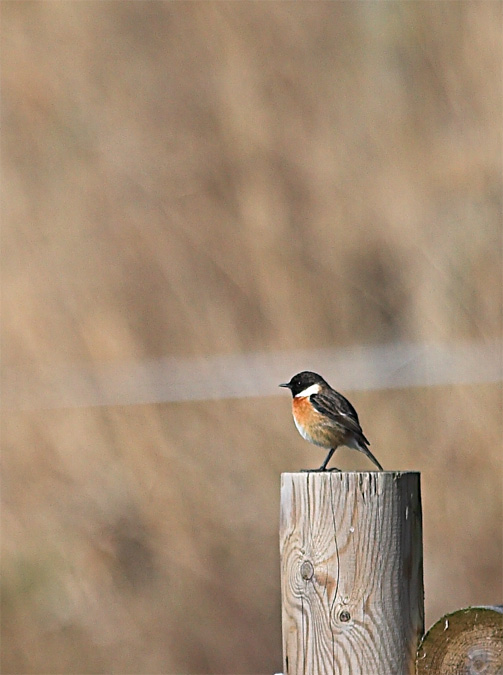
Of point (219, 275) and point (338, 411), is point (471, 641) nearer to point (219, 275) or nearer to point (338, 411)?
point (338, 411)

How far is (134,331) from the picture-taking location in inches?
252

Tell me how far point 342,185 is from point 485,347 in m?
1.08

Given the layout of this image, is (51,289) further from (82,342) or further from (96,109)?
(96,109)

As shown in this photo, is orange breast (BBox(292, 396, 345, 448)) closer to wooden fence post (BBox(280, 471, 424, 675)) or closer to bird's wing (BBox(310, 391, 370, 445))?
bird's wing (BBox(310, 391, 370, 445))

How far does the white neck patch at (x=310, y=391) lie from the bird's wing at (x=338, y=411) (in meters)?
0.07

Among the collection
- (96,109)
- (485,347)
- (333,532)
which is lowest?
(333,532)

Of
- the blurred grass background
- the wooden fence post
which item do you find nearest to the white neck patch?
the wooden fence post

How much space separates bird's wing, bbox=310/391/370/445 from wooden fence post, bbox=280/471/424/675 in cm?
135

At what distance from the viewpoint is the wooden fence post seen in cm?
238

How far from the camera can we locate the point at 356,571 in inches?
93.8

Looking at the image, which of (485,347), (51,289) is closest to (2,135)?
(51,289)

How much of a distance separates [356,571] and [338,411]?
1420 mm

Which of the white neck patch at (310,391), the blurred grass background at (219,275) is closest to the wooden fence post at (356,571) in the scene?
the white neck patch at (310,391)

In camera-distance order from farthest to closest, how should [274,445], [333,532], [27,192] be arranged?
[27,192]
[274,445]
[333,532]
